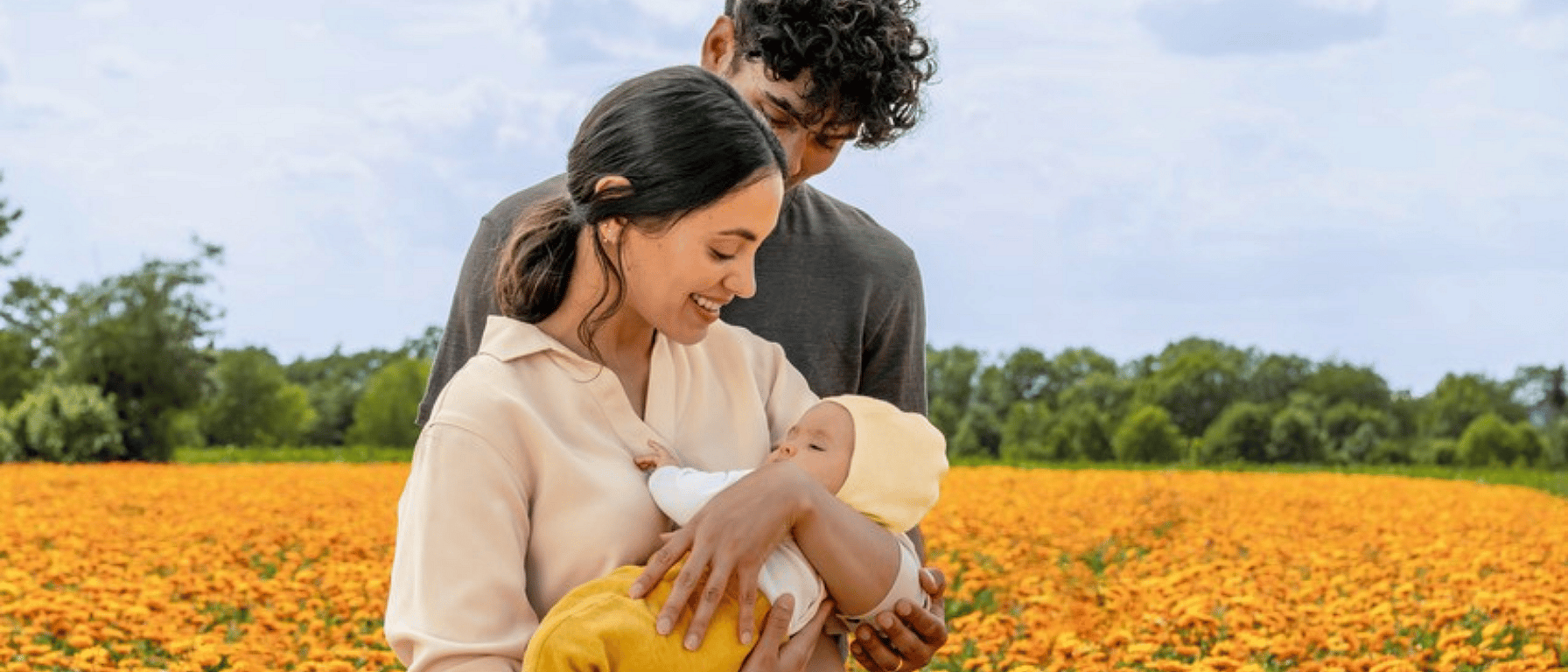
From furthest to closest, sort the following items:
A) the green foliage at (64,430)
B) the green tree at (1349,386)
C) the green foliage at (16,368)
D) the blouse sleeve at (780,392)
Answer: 1. the green tree at (1349,386)
2. the green foliage at (16,368)
3. the green foliage at (64,430)
4. the blouse sleeve at (780,392)

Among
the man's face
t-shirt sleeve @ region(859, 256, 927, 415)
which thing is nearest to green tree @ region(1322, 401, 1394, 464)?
t-shirt sleeve @ region(859, 256, 927, 415)

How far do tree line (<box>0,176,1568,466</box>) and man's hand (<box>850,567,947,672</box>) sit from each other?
66.8ft

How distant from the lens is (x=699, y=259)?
236cm

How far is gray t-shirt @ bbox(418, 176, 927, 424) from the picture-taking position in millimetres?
3523

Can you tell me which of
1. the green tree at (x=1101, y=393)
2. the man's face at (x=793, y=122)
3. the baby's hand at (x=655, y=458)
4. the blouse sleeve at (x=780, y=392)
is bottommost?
the baby's hand at (x=655, y=458)

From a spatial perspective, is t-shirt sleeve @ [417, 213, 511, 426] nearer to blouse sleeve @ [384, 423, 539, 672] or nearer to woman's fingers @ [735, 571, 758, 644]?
blouse sleeve @ [384, 423, 539, 672]

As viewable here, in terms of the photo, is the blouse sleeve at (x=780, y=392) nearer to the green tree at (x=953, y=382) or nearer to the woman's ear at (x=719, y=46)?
the woman's ear at (x=719, y=46)

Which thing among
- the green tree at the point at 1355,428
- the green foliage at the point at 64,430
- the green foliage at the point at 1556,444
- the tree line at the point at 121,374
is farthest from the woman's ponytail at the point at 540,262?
the green tree at the point at 1355,428

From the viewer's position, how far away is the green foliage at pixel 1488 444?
38.1 meters

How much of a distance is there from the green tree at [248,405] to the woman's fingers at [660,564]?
99.9 ft

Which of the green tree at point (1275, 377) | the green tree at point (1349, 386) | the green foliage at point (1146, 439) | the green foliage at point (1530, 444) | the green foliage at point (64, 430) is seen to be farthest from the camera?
the green tree at point (1349, 386)

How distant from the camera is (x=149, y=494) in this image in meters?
13.5

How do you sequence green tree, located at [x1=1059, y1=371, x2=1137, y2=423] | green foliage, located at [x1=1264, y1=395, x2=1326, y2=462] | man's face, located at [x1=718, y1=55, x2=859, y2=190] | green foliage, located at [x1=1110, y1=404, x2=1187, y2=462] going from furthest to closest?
green tree, located at [x1=1059, y1=371, x2=1137, y2=423]
green foliage, located at [x1=1264, y1=395, x2=1326, y2=462]
green foliage, located at [x1=1110, y1=404, x2=1187, y2=462]
man's face, located at [x1=718, y1=55, x2=859, y2=190]

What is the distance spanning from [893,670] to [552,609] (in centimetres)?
70
